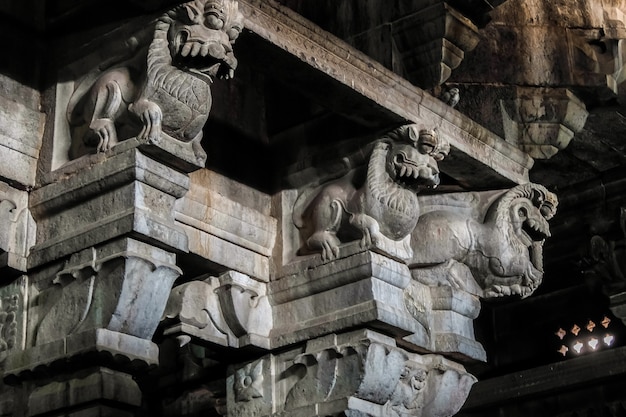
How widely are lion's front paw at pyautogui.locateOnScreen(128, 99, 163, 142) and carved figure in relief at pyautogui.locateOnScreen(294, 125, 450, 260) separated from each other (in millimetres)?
1219

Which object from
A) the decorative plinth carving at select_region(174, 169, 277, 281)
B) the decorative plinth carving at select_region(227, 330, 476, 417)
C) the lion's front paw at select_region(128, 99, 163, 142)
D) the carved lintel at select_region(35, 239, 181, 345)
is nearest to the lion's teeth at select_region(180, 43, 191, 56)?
the lion's front paw at select_region(128, 99, 163, 142)

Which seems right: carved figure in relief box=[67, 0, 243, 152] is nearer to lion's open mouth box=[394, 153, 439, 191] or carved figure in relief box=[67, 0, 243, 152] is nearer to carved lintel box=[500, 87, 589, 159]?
lion's open mouth box=[394, 153, 439, 191]

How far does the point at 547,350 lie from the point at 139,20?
4.63 metres

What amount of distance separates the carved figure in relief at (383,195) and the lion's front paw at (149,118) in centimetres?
122

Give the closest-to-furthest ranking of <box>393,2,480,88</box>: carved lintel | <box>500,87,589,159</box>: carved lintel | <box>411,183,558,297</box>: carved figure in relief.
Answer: <box>411,183,558,297</box>: carved figure in relief, <box>393,2,480,88</box>: carved lintel, <box>500,87,589,159</box>: carved lintel

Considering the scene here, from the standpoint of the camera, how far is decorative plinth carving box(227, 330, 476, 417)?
5.85 meters

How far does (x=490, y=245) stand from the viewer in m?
6.61

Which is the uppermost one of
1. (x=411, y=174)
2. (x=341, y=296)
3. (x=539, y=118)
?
(x=539, y=118)

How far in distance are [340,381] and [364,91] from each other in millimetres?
1230

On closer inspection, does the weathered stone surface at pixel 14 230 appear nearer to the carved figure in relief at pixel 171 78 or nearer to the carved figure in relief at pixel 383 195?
the carved figure in relief at pixel 171 78

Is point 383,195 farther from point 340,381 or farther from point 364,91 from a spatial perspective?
point 340,381

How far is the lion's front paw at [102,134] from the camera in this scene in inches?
206

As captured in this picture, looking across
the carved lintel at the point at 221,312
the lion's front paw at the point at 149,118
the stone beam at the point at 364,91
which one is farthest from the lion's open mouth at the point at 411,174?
the lion's front paw at the point at 149,118

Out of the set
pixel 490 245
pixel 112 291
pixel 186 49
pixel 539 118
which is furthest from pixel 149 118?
pixel 539 118
